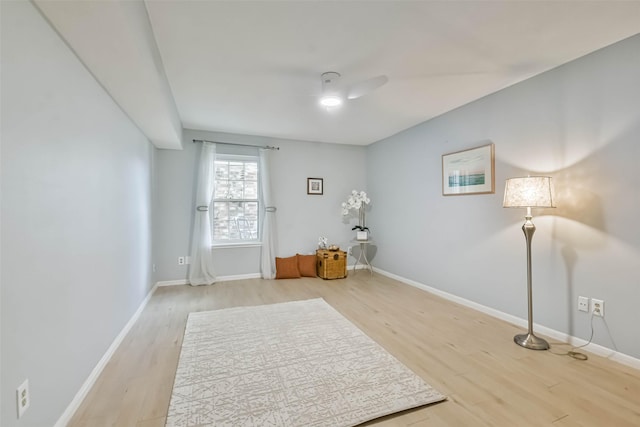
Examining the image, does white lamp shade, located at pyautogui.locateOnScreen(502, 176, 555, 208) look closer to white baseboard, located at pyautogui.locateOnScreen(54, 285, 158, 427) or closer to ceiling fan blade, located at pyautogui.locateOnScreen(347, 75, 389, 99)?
ceiling fan blade, located at pyautogui.locateOnScreen(347, 75, 389, 99)

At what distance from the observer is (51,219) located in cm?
146

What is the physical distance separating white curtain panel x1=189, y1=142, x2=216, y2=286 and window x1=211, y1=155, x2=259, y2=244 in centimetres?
21

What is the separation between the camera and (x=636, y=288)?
6.74 ft

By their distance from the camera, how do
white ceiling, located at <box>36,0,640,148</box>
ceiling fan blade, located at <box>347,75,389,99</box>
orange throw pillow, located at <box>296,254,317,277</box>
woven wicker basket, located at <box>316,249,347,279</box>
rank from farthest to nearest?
orange throw pillow, located at <box>296,254,317,277</box> → woven wicker basket, located at <box>316,249,347,279</box> → ceiling fan blade, located at <box>347,75,389,99</box> → white ceiling, located at <box>36,0,640,148</box>

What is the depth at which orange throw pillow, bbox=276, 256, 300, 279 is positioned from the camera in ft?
15.3

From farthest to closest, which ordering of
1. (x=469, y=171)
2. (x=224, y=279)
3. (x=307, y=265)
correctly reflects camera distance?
(x=307, y=265) → (x=224, y=279) → (x=469, y=171)

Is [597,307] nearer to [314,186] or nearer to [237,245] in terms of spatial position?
[314,186]

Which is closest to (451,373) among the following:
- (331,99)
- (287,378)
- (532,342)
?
(532,342)

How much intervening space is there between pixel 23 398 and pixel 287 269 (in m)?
3.55

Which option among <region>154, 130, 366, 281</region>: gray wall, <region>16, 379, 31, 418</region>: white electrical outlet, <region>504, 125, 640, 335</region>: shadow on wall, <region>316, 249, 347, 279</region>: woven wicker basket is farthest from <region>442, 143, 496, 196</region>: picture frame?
<region>16, 379, 31, 418</region>: white electrical outlet

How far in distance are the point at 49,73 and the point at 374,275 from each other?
15.0 feet

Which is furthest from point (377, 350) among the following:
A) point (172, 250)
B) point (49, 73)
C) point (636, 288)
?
point (172, 250)

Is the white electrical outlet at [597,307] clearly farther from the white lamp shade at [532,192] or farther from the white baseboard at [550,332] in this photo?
the white lamp shade at [532,192]

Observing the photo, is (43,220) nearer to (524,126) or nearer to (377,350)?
(377,350)
